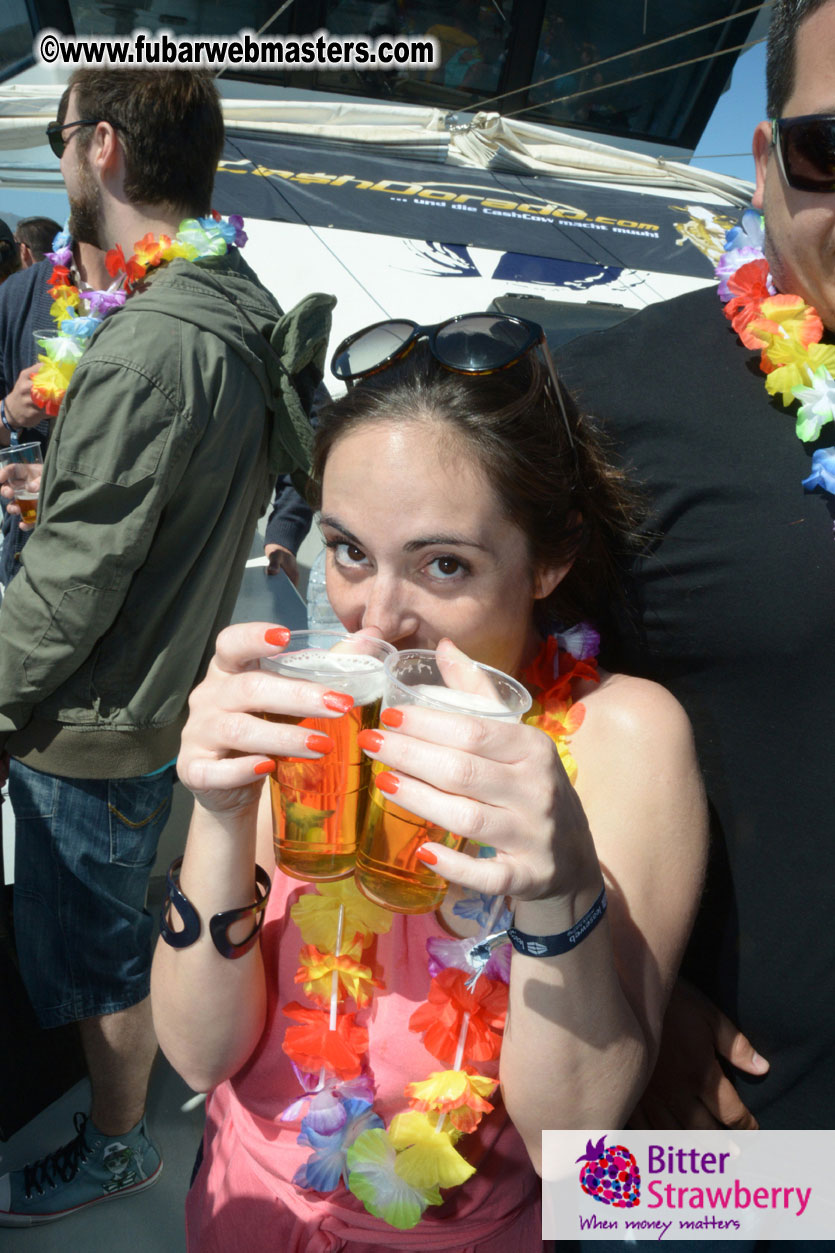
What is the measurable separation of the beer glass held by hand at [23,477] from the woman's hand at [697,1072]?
233 centimetres

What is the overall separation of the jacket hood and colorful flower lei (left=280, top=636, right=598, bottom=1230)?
144cm

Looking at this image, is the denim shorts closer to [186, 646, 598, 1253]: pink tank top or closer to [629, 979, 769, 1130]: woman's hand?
[186, 646, 598, 1253]: pink tank top

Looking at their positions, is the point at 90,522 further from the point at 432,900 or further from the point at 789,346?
the point at 789,346

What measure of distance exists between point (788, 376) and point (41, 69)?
12059mm

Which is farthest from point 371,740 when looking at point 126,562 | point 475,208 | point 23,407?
point 475,208

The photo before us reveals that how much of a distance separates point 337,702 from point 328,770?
0.14 meters

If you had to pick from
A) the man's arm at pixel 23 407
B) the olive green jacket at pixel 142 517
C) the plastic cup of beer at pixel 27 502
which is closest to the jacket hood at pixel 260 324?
the olive green jacket at pixel 142 517

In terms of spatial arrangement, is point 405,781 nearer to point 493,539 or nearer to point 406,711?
point 406,711

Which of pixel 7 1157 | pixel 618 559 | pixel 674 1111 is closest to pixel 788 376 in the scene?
pixel 618 559

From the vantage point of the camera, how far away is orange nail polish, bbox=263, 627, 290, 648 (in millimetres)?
968

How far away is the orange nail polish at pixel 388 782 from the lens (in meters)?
0.90

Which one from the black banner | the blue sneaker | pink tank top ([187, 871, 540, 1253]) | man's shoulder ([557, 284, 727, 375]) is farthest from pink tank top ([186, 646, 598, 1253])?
the black banner

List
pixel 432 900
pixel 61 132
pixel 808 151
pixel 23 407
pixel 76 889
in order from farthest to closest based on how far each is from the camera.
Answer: pixel 23 407, pixel 61 132, pixel 76 889, pixel 808 151, pixel 432 900

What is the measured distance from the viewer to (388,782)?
2.97 ft
